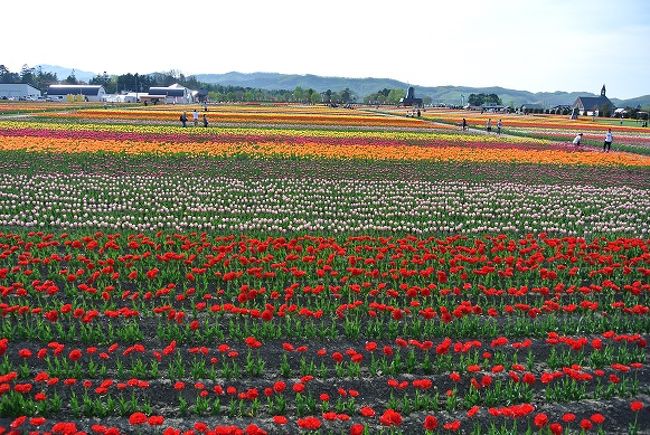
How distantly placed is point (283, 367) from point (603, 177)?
2410 centimetres

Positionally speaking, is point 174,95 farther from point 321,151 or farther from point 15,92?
point 321,151

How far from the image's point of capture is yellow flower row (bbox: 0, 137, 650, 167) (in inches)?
1182

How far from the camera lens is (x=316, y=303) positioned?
9227 mm

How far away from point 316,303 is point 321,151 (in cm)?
2338

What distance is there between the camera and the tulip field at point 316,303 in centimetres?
670

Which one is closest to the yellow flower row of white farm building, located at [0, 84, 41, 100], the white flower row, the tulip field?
the tulip field

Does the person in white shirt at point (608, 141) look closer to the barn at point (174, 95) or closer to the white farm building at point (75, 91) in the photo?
the barn at point (174, 95)

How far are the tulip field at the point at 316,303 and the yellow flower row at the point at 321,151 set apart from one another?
19.4 ft

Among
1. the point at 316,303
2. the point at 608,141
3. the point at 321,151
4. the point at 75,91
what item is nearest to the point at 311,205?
the point at 316,303

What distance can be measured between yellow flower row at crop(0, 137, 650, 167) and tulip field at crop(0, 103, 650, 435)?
592 cm

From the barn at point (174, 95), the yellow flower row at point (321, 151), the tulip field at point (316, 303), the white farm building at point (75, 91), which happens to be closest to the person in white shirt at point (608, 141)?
the yellow flower row at point (321, 151)

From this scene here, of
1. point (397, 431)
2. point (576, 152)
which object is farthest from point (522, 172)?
point (397, 431)

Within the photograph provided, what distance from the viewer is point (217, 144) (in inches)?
1320

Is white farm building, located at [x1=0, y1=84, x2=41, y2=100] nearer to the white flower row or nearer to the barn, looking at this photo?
the barn
